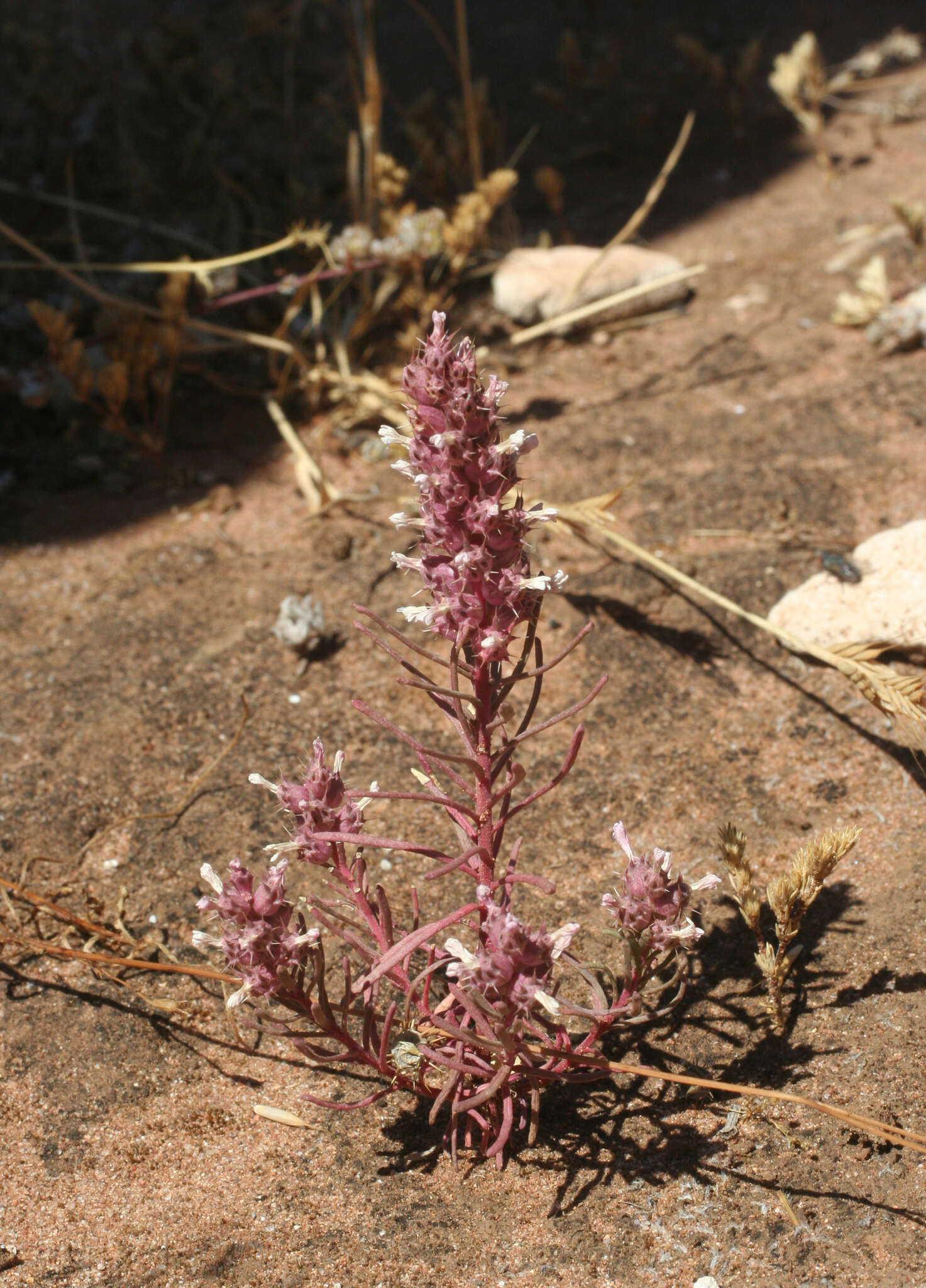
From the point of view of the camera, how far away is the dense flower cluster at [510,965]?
130 centimetres

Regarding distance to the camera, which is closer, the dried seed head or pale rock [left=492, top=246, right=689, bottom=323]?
the dried seed head

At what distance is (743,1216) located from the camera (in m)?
1.56

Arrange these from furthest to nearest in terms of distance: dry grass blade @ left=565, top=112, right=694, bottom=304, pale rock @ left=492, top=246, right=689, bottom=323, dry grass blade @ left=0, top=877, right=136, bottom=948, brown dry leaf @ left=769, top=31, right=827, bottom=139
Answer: brown dry leaf @ left=769, top=31, right=827, bottom=139
pale rock @ left=492, top=246, right=689, bottom=323
dry grass blade @ left=565, top=112, right=694, bottom=304
dry grass blade @ left=0, top=877, right=136, bottom=948

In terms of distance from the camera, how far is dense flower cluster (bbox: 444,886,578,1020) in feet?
4.25

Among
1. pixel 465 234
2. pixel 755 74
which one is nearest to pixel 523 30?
pixel 755 74

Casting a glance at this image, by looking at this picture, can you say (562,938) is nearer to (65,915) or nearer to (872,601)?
(65,915)

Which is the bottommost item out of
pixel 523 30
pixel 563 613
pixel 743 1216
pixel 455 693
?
pixel 743 1216

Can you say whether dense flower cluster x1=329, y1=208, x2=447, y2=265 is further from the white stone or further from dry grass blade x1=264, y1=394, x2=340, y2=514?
the white stone

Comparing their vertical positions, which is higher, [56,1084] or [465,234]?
[465,234]

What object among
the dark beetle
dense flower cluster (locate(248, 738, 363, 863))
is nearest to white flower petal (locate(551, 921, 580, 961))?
dense flower cluster (locate(248, 738, 363, 863))

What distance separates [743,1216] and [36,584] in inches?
89.8

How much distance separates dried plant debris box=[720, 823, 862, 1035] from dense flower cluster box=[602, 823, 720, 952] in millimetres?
237

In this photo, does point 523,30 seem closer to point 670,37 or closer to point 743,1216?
point 670,37

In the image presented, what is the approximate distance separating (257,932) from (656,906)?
1.82ft
